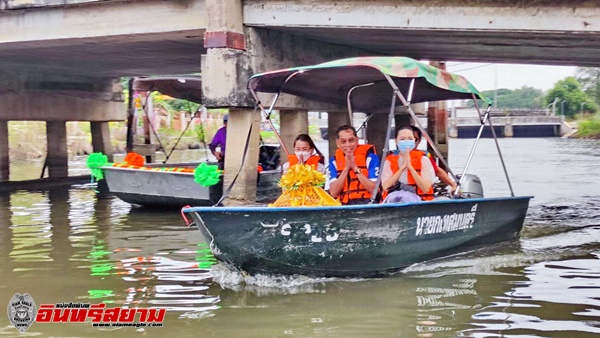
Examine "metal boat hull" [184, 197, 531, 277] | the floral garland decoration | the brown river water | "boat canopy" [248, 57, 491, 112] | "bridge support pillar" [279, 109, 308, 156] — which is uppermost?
"boat canopy" [248, 57, 491, 112]

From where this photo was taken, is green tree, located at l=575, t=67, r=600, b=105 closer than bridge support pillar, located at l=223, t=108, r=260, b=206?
No

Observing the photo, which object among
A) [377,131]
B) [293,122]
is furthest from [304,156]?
[377,131]

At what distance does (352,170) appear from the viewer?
→ 874 centimetres

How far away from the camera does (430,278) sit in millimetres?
8195

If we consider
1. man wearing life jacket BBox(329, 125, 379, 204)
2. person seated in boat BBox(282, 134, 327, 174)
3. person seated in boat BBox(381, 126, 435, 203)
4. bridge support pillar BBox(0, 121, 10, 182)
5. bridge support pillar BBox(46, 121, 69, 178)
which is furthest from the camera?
bridge support pillar BBox(46, 121, 69, 178)

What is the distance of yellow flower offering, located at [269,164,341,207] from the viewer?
7832 mm

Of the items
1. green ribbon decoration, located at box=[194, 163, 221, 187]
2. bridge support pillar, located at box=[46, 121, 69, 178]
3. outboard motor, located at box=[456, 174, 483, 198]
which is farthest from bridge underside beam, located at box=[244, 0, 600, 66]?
bridge support pillar, located at box=[46, 121, 69, 178]

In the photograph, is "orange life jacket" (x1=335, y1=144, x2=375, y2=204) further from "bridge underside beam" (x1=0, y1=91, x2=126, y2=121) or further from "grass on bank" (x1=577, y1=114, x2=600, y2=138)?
"grass on bank" (x1=577, y1=114, x2=600, y2=138)

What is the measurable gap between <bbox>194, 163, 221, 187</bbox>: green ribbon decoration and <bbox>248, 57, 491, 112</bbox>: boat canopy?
240 cm

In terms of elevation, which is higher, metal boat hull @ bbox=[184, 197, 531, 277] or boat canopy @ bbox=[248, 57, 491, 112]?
boat canopy @ bbox=[248, 57, 491, 112]

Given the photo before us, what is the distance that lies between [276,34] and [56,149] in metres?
11.5

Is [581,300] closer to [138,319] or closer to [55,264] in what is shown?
[138,319]

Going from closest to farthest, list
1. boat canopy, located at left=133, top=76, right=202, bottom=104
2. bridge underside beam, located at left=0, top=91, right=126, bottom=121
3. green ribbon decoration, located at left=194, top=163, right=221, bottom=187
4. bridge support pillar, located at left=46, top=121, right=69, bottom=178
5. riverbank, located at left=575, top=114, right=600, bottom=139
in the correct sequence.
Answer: green ribbon decoration, located at left=194, top=163, right=221, bottom=187
boat canopy, located at left=133, top=76, right=202, bottom=104
bridge underside beam, located at left=0, top=91, right=126, bottom=121
bridge support pillar, located at left=46, top=121, right=69, bottom=178
riverbank, located at left=575, top=114, right=600, bottom=139

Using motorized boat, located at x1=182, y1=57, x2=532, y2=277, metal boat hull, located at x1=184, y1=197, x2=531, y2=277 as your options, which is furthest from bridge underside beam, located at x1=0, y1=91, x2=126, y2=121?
metal boat hull, located at x1=184, y1=197, x2=531, y2=277
